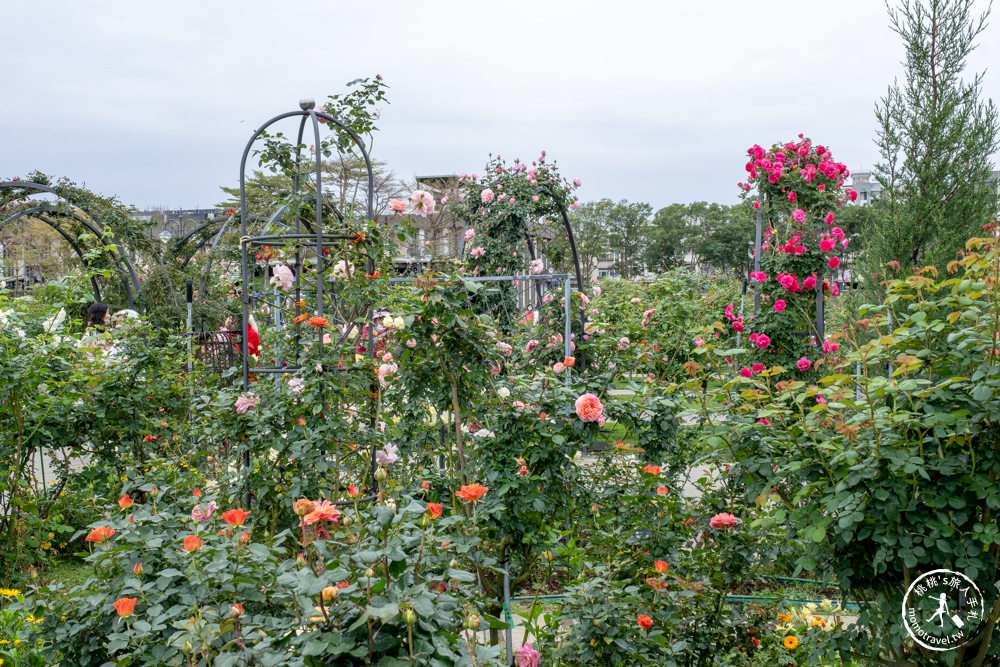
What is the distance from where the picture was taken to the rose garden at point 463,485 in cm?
133

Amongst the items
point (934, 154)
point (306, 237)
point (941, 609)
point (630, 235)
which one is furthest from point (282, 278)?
point (630, 235)

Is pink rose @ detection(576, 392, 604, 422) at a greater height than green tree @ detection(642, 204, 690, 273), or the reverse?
green tree @ detection(642, 204, 690, 273)

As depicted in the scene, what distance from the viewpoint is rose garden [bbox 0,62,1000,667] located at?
1335 mm

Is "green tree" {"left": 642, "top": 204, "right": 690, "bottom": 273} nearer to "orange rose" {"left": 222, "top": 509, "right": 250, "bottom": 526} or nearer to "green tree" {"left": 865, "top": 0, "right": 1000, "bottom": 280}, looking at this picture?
"green tree" {"left": 865, "top": 0, "right": 1000, "bottom": 280}

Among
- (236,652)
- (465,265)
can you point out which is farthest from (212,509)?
(465,265)

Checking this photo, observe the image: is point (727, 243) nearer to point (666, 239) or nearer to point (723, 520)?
point (666, 239)

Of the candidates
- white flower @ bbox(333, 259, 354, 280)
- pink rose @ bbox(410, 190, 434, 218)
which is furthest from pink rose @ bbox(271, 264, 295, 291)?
pink rose @ bbox(410, 190, 434, 218)

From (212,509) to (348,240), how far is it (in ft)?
4.86

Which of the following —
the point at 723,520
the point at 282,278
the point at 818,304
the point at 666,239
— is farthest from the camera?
the point at 666,239

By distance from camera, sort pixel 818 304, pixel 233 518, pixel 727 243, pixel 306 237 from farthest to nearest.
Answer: pixel 727 243 → pixel 818 304 → pixel 306 237 → pixel 233 518

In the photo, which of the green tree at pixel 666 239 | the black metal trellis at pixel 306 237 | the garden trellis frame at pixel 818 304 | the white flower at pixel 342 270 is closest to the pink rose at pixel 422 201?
the black metal trellis at pixel 306 237

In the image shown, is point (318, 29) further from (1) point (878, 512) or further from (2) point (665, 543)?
(1) point (878, 512)

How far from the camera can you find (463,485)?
2.24 metres

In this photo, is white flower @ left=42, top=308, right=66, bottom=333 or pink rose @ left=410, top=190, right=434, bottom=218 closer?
pink rose @ left=410, top=190, right=434, bottom=218
